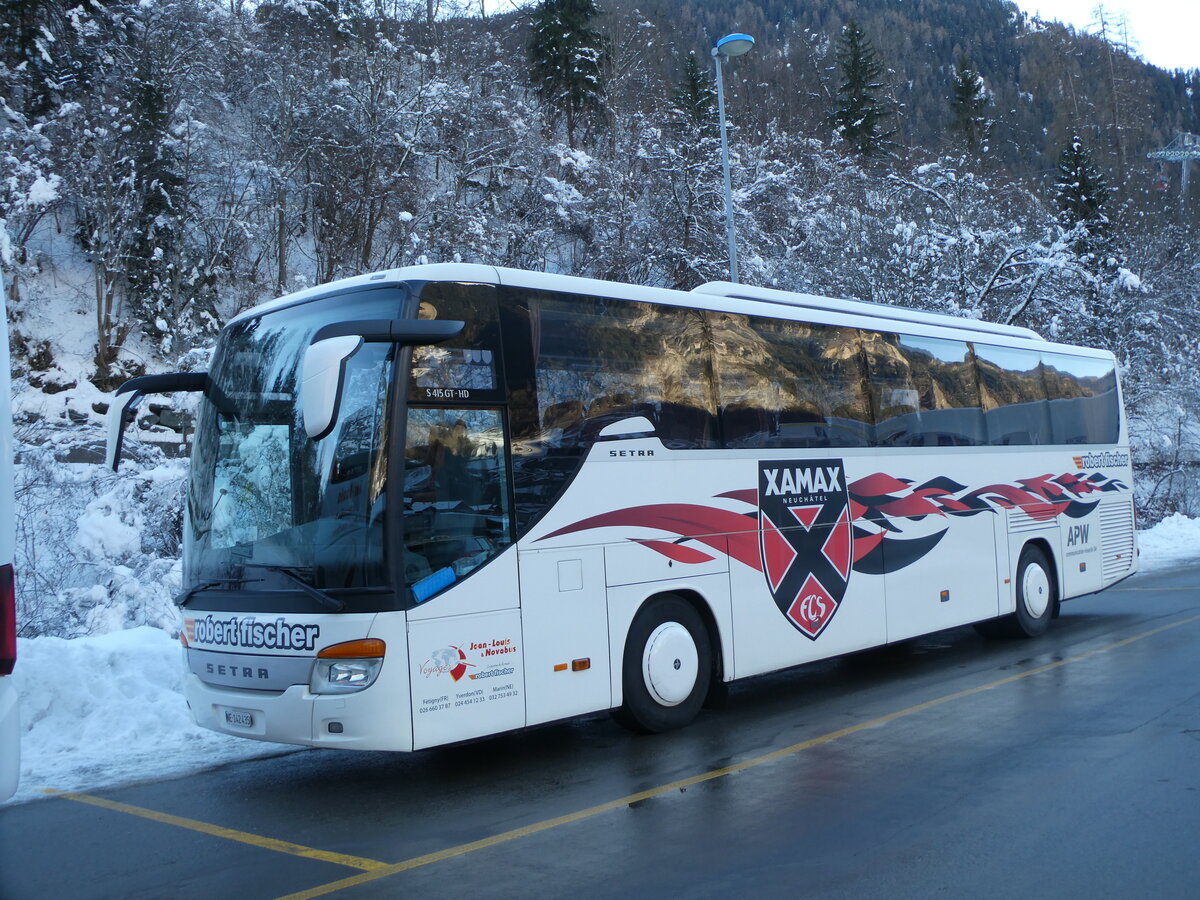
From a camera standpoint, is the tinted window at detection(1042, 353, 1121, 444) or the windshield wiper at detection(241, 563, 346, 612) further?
the tinted window at detection(1042, 353, 1121, 444)

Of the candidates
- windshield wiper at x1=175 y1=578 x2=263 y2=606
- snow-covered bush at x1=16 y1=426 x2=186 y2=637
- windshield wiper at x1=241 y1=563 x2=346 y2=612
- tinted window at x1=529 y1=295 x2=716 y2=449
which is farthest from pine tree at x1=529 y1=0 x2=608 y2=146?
windshield wiper at x1=241 y1=563 x2=346 y2=612

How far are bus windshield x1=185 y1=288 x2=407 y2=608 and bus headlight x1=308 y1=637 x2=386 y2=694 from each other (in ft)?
1.23

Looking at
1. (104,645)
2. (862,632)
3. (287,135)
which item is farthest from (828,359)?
(287,135)

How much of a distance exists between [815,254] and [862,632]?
2078cm

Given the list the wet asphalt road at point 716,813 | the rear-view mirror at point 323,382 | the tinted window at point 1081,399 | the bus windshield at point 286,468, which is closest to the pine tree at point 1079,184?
the tinted window at point 1081,399

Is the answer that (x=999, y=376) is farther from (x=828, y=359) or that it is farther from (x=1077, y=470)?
(x=828, y=359)

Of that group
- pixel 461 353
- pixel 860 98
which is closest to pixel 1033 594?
pixel 461 353

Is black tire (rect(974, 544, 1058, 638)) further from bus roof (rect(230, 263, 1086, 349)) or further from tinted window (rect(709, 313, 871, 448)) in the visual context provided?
tinted window (rect(709, 313, 871, 448))

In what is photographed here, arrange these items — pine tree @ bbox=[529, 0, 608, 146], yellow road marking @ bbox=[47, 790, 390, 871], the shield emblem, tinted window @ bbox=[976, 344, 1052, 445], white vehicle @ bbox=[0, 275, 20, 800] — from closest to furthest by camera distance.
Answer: white vehicle @ bbox=[0, 275, 20, 800] < yellow road marking @ bbox=[47, 790, 390, 871] < the shield emblem < tinted window @ bbox=[976, 344, 1052, 445] < pine tree @ bbox=[529, 0, 608, 146]

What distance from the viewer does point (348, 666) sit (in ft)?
21.6

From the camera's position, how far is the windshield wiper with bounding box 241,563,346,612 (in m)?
6.57

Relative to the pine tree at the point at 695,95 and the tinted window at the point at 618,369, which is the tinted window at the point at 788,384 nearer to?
the tinted window at the point at 618,369

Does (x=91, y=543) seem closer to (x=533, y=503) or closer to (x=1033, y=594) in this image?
(x=533, y=503)

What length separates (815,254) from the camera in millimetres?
29516
